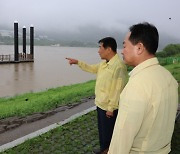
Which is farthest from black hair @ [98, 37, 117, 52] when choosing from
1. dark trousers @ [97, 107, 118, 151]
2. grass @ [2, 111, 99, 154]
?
grass @ [2, 111, 99, 154]

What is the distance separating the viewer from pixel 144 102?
1.37m

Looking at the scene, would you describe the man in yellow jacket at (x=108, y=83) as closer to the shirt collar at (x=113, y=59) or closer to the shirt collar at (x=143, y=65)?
the shirt collar at (x=113, y=59)

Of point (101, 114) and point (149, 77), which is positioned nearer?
point (149, 77)

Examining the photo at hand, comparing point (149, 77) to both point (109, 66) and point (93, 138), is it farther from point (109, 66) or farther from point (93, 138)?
point (93, 138)

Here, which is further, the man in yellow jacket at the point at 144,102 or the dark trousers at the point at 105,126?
the dark trousers at the point at 105,126

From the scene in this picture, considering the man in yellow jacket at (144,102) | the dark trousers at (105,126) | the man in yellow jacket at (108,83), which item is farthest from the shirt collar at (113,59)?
the man in yellow jacket at (144,102)

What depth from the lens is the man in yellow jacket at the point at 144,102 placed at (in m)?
1.38

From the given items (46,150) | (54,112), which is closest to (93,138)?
(46,150)

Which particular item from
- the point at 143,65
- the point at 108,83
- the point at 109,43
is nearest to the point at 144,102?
the point at 143,65

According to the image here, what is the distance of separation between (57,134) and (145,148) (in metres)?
3.36

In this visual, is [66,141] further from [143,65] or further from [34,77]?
[34,77]

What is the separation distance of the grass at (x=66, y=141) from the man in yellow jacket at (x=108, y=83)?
2.66ft

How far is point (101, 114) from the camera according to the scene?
11.4 ft

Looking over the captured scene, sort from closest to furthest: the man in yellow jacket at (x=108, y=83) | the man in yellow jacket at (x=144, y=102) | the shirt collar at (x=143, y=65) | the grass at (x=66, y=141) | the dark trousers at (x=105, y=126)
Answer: the man in yellow jacket at (x=144, y=102)
the shirt collar at (x=143, y=65)
the man in yellow jacket at (x=108, y=83)
the dark trousers at (x=105, y=126)
the grass at (x=66, y=141)
